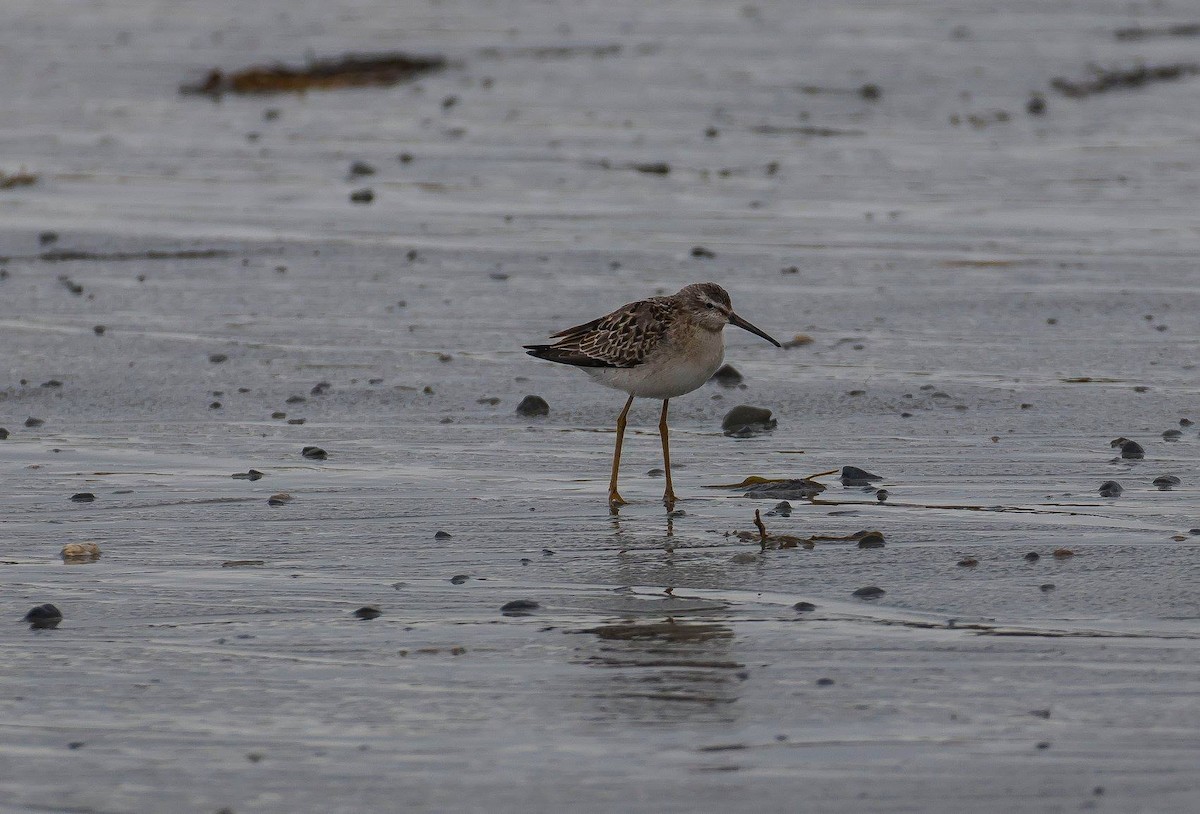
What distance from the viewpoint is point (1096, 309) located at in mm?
12602

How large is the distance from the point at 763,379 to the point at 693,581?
431cm

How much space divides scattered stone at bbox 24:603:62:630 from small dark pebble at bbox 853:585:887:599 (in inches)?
112

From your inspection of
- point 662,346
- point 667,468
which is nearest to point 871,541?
point 667,468

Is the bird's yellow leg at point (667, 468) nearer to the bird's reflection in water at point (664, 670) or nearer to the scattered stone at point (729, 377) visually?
the bird's reflection in water at point (664, 670)

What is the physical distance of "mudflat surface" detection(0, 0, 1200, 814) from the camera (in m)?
5.24

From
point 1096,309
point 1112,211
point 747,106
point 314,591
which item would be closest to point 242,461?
point 314,591

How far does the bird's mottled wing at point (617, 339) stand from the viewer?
29.1 feet

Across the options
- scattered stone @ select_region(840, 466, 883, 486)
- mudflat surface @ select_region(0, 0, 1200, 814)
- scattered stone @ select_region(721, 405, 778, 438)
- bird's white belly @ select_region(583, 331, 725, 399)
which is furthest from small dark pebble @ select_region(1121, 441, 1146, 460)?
bird's white belly @ select_region(583, 331, 725, 399)

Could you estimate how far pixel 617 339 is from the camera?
901 cm

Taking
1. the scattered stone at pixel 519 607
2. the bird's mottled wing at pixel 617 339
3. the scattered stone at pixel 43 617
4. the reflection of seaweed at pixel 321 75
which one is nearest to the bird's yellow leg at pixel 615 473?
the bird's mottled wing at pixel 617 339

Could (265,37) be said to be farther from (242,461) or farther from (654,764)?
(654,764)

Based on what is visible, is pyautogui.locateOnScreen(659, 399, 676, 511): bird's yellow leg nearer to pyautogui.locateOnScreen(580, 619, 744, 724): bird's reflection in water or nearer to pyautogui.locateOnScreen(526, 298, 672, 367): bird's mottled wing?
pyautogui.locateOnScreen(526, 298, 672, 367): bird's mottled wing

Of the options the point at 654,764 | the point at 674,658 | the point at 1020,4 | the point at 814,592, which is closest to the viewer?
the point at 654,764

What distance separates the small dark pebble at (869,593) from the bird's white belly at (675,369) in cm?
230
